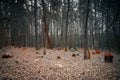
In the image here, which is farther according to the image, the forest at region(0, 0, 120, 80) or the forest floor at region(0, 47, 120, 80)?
the forest at region(0, 0, 120, 80)

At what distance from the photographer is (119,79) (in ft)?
19.8

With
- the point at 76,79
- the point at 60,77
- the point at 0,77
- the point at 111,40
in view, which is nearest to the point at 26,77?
the point at 0,77

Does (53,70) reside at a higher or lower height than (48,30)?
lower

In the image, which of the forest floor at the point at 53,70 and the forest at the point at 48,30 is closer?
the forest floor at the point at 53,70

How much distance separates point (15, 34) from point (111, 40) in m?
23.3

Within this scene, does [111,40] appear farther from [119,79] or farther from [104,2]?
[119,79]

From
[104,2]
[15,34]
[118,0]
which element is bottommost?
[15,34]

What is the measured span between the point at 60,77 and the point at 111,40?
2528cm

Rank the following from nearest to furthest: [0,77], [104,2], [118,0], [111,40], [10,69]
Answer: [0,77] → [10,69] → [118,0] → [104,2] → [111,40]

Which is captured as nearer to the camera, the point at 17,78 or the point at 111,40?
the point at 17,78

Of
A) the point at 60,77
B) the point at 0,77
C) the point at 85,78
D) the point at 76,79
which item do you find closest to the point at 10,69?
the point at 0,77

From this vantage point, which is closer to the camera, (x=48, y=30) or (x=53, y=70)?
(x=53, y=70)

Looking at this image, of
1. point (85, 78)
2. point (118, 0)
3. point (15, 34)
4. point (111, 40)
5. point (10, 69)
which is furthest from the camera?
point (111, 40)

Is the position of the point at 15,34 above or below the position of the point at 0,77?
above
